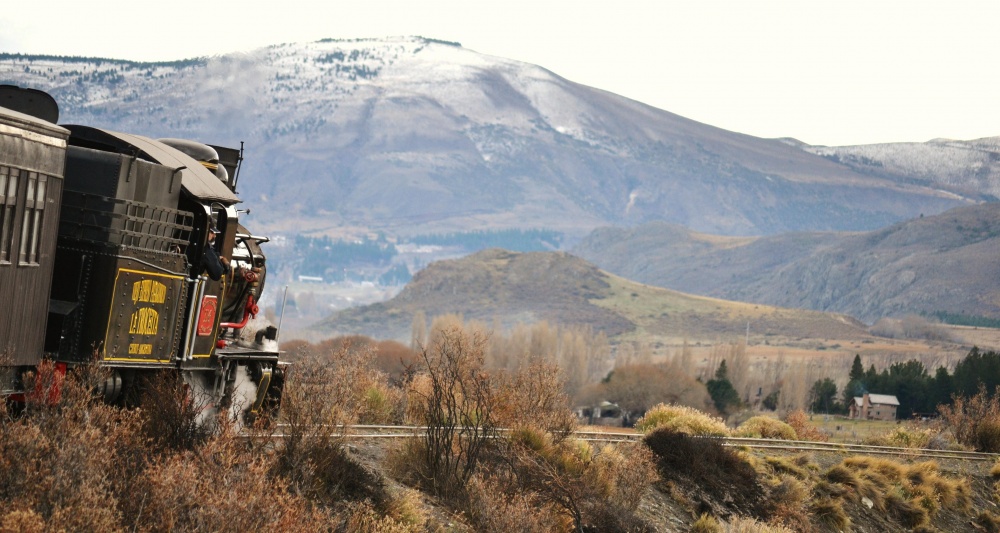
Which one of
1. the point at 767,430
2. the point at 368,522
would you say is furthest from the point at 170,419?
the point at 767,430

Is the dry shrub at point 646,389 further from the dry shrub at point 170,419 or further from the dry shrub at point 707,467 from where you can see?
the dry shrub at point 170,419

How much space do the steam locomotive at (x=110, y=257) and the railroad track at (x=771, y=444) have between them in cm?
351

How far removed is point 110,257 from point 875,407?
401 feet

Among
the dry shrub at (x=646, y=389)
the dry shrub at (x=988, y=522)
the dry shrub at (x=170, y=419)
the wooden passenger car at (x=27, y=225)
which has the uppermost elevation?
the wooden passenger car at (x=27, y=225)

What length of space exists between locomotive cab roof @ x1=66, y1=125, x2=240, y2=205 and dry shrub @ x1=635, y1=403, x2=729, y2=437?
14417mm

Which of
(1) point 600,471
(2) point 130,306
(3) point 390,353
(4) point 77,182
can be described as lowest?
(3) point 390,353

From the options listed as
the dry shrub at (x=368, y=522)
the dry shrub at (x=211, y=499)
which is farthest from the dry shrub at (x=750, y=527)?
the dry shrub at (x=211, y=499)

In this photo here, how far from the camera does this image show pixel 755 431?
125ft

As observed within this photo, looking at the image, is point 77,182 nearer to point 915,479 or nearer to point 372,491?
point 372,491

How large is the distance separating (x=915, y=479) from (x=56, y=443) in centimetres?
2416

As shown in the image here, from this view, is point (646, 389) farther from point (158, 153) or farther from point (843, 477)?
point (158, 153)

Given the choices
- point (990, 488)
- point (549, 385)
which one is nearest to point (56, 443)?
point (549, 385)

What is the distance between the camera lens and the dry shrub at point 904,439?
130ft

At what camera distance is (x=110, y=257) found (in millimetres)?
14016
